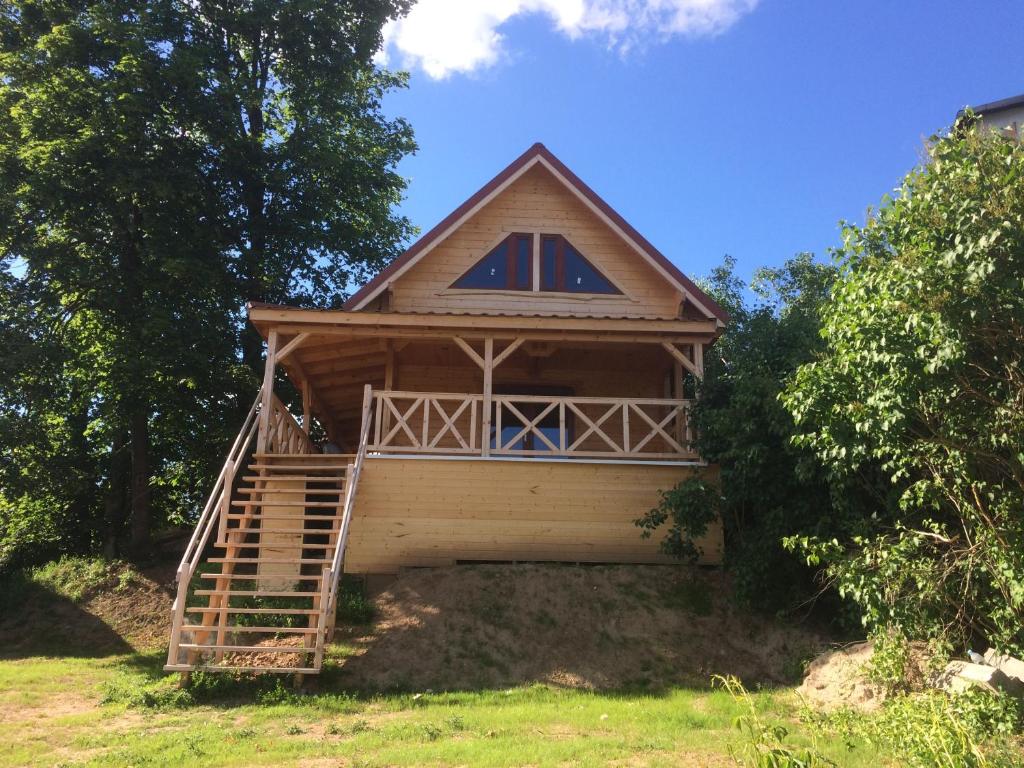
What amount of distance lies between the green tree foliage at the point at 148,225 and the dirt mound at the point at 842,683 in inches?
541

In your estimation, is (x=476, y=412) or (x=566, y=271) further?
(x=566, y=271)

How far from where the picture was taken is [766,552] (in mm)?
10547

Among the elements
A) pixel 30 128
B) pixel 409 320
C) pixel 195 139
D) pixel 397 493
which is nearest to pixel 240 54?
pixel 195 139

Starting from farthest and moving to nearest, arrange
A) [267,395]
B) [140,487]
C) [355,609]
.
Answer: [140,487] < [267,395] < [355,609]

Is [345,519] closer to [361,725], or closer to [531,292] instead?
[361,725]

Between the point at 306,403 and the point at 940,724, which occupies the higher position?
the point at 306,403

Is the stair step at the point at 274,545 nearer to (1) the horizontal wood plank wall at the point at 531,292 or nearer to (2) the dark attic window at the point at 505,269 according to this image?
(1) the horizontal wood plank wall at the point at 531,292

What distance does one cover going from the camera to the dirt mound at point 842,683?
27.5 feet

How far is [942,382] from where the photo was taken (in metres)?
6.71

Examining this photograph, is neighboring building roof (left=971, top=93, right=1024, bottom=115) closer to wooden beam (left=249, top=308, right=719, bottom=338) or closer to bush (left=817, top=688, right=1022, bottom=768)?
wooden beam (left=249, top=308, right=719, bottom=338)

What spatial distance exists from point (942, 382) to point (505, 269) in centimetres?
1009

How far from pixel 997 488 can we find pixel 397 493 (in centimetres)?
826

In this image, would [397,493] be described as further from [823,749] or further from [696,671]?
[823,749]

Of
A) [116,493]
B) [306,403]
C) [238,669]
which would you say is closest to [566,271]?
[306,403]
